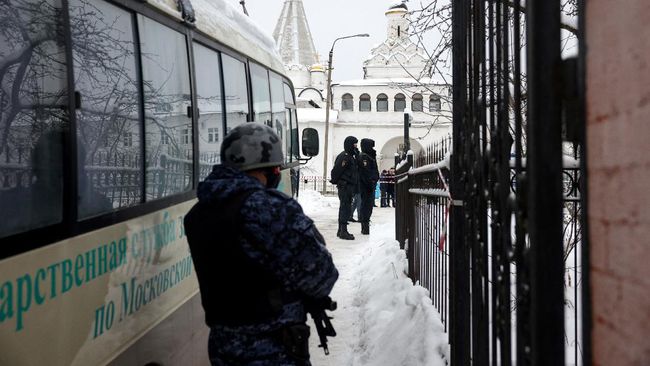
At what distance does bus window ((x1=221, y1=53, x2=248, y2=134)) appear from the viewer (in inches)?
215

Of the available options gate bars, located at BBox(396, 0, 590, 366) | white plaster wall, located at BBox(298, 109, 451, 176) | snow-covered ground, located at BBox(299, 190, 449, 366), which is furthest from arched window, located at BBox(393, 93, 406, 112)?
gate bars, located at BBox(396, 0, 590, 366)

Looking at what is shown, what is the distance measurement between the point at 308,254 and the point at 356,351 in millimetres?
3314

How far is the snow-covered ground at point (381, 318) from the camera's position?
4.69 m

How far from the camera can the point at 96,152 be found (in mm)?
2957

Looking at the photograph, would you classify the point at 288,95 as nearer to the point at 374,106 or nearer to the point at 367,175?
Result: the point at 367,175

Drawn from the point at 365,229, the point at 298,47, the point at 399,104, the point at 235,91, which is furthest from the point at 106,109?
the point at 298,47

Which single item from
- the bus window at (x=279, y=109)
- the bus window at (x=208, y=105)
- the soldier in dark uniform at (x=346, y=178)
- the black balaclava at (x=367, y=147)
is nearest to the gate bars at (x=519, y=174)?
the bus window at (x=208, y=105)

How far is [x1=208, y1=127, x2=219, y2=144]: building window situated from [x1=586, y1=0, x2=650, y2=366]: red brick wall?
379 cm

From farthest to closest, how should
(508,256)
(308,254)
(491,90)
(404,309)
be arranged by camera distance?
(404,309)
(308,254)
(491,90)
(508,256)

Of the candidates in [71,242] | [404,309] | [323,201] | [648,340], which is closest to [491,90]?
[648,340]

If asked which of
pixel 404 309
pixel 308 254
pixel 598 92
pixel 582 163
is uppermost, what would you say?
pixel 598 92

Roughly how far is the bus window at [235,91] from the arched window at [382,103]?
170ft

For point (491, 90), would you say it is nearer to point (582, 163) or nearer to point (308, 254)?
point (582, 163)

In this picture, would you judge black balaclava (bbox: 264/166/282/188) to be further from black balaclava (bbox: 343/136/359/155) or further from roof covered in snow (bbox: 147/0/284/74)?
black balaclava (bbox: 343/136/359/155)
